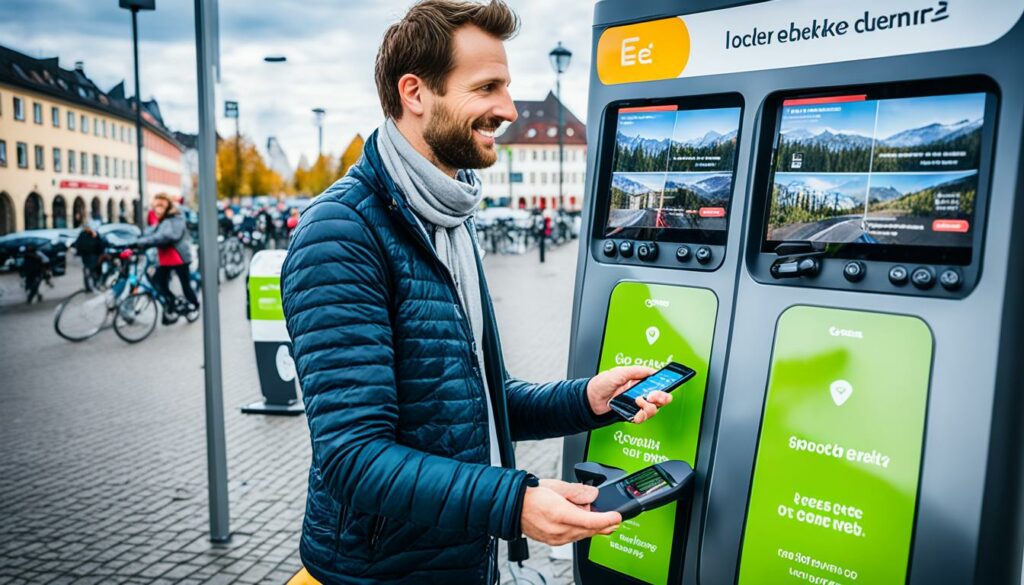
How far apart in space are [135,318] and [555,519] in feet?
34.8

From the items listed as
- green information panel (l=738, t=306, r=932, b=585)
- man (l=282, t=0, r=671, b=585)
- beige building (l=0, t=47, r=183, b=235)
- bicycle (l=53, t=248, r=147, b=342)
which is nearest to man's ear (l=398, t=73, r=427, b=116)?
man (l=282, t=0, r=671, b=585)

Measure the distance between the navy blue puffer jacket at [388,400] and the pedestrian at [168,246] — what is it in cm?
940

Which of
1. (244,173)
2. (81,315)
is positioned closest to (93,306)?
(81,315)

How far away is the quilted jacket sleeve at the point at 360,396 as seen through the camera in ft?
4.81

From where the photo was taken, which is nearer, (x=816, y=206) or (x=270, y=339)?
(x=816, y=206)

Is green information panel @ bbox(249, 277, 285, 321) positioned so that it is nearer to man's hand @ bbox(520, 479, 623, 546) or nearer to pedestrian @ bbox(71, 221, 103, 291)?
pedestrian @ bbox(71, 221, 103, 291)

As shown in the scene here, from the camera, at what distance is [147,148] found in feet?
28.2

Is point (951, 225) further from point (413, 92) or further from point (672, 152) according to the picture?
point (413, 92)

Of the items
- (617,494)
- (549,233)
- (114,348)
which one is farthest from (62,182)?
(549,233)

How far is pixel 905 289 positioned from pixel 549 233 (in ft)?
88.6

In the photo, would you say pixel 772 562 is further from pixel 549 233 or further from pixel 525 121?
pixel 525 121

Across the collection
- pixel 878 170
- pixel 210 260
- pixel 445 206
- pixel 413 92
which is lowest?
pixel 210 260

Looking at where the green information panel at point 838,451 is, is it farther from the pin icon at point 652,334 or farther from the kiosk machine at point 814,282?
the pin icon at point 652,334

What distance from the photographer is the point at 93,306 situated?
34.6 ft
